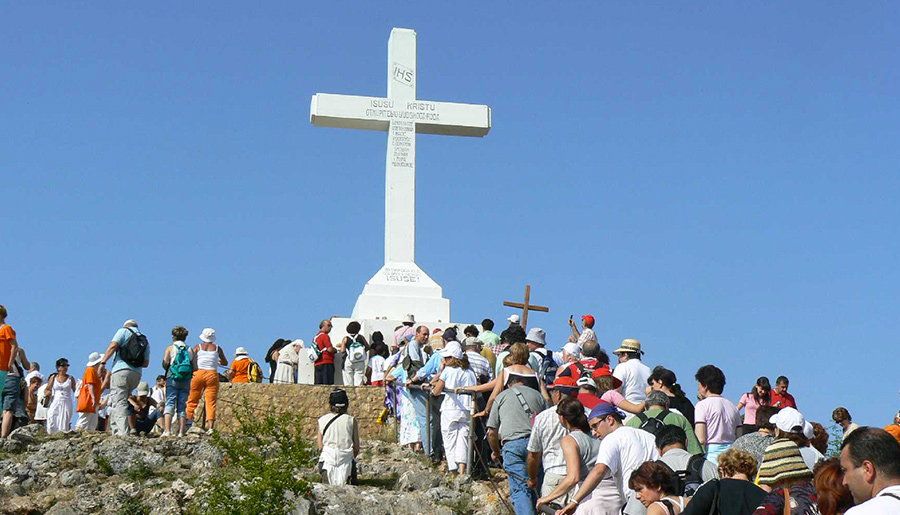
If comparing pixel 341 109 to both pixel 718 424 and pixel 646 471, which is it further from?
pixel 646 471

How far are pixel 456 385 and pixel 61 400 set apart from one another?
7.14 m

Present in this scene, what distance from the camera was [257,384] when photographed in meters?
14.7

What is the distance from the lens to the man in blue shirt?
517 inches

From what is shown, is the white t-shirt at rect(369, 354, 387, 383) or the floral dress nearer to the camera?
the floral dress

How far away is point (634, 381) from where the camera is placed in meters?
10.4

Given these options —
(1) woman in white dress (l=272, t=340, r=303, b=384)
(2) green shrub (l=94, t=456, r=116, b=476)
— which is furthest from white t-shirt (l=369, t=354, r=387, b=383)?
(2) green shrub (l=94, t=456, r=116, b=476)

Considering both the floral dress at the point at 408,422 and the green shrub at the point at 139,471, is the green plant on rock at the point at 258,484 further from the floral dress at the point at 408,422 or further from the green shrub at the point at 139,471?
the floral dress at the point at 408,422

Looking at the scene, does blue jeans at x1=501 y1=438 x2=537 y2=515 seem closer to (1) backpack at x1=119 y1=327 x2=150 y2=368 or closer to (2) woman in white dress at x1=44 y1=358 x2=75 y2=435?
(1) backpack at x1=119 y1=327 x2=150 y2=368

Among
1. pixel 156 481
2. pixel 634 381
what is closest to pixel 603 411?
pixel 634 381

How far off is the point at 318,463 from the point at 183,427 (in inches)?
129

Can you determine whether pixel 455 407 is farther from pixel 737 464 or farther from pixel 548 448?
pixel 737 464

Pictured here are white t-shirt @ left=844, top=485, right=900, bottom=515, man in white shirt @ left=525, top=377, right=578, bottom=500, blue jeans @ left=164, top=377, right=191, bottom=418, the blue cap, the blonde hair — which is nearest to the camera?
white t-shirt @ left=844, top=485, right=900, bottom=515

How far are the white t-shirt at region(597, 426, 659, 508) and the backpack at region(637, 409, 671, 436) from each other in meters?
0.38

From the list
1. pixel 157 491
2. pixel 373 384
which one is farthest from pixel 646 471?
pixel 373 384
